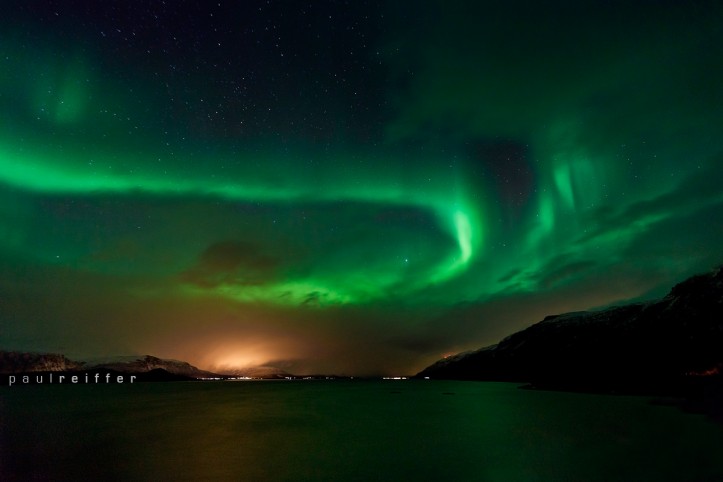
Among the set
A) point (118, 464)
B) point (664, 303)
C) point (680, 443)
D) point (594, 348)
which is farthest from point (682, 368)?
point (118, 464)

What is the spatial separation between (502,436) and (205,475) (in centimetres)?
2384

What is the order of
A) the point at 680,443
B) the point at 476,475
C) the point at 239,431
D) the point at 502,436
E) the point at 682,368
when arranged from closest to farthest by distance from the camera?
1. the point at 476,475
2. the point at 680,443
3. the point at 502,436
4. the point at 239,431
5. the point at 682,368

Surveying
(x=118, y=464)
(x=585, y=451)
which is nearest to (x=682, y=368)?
(x=585, y=451)

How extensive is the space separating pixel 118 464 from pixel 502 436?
2733 cm

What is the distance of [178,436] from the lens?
3678 centimetres

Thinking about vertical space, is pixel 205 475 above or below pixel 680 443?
above

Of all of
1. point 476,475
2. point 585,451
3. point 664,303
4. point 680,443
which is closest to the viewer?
point 476,475

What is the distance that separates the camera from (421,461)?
24156mm

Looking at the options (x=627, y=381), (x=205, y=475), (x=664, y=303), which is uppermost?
(x=664, y=303)

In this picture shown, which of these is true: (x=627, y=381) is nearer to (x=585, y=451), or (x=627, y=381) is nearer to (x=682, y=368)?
(x=682, y=368)

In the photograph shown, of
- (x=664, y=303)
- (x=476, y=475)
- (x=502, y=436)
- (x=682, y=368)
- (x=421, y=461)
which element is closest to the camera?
(x=476, y=475)

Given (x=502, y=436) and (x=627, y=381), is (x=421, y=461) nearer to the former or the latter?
(x=502, y=436)

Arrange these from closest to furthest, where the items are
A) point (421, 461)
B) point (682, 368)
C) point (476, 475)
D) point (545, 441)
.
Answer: point (476, 475) → point (421, 461) → point (545, 441) → point (682, 368)

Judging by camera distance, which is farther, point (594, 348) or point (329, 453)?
point (594, 348)
